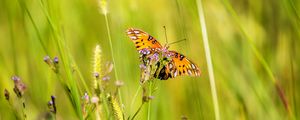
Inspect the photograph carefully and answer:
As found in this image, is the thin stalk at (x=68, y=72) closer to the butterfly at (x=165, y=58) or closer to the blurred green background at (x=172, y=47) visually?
the butterfly at (x=165, y=58)

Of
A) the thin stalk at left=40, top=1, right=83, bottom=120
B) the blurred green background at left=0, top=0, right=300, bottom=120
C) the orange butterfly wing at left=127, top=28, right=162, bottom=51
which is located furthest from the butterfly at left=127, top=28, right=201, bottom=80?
the blurred green background at left=0, top=0, right=300, bottom=120

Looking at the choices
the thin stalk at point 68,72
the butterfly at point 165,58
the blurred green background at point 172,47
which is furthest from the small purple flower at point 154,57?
the blurred green background at point 172,47

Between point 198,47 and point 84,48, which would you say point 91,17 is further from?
point 198,47

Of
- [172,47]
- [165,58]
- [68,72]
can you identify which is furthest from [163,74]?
[172,47]

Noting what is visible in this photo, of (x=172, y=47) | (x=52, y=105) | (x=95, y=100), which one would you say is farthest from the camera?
(x=172, y=47)

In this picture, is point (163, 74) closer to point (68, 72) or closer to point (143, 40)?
point (143, 40)

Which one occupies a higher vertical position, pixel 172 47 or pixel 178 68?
pixel 172 47

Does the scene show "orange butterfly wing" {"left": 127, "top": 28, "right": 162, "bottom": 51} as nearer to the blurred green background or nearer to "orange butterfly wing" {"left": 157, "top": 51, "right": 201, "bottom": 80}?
"orange butterfly wing" {"left": 157, "top": 51, "right": 201, "bottom": 80}
